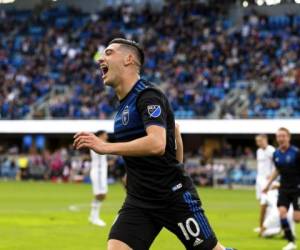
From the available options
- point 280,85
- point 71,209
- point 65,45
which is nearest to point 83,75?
point 65,45

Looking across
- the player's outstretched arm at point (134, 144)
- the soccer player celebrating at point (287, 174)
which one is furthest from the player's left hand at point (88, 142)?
the soccer player celebrating at point (287, 174)

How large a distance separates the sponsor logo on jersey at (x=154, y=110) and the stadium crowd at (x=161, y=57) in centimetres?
3509

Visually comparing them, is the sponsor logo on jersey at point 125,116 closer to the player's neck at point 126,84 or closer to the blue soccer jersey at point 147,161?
the blue soccer jersey at point 147,161

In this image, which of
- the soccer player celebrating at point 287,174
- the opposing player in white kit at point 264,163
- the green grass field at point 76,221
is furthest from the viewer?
the opposing player in white kit at point 264,163

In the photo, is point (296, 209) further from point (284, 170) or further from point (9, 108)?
point (9, 108)

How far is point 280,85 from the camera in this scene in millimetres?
43812

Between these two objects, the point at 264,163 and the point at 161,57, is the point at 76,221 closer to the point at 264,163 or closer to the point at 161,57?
the point at 264,163

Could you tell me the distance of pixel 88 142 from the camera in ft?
22.1

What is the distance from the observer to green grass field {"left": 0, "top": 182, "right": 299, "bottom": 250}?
1622 centimetres

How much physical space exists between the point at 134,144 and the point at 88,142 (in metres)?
0.39

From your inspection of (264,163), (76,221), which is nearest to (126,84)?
(264,163)

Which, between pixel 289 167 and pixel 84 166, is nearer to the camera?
pixel 289 167

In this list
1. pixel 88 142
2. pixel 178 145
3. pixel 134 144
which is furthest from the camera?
pixel 178 145

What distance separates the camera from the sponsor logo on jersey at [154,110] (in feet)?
23.0
